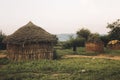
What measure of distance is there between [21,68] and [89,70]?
19.2 feet

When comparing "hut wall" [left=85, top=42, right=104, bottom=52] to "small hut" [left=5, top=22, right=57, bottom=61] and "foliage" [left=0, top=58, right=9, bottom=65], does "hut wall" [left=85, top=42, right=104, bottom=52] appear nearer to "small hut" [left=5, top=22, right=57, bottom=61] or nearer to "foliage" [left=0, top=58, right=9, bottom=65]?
"small hut" [left=5, top=22, right=57, bottom=61]

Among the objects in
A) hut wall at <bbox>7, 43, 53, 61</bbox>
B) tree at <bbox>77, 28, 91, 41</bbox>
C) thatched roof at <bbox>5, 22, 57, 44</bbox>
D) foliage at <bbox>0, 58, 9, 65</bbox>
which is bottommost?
foliage at <bbox>0, 58, 9, 65</bbox>

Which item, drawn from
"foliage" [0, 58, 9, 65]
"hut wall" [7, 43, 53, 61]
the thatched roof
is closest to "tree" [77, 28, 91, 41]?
the thatched roof

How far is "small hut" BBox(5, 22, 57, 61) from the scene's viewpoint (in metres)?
25.1

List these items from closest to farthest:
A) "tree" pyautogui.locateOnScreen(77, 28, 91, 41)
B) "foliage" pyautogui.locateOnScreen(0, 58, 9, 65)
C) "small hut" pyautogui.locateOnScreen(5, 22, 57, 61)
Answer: "foliage" pyautogui.locateOnScreen(0, 58, 9, 65) → "small hut" pyautogui.locateOnScreen(5, 22, 57, 61) → "tree" pyautogui.locateOnScreen(77, 28, 91, 41)

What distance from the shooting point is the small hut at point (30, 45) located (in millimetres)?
25072

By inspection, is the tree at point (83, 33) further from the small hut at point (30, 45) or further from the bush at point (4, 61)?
the bush at point (4, 61)

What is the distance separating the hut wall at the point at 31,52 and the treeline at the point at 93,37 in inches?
436

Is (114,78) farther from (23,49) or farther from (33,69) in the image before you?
(23,49)

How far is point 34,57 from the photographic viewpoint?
25078 mm

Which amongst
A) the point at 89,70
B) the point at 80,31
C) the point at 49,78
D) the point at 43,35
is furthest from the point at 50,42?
the point at 80,31

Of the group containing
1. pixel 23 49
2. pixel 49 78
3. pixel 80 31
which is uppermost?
pixel 80 31

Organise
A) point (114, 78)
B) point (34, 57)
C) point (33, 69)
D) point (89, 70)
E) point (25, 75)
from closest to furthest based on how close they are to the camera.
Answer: point (114, 78) < point (25, 75) < point (89, 70) < point (33, 69) < point (34, 57)

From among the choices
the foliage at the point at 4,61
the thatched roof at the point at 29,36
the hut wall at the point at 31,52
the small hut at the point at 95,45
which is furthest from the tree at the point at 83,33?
the foliage at the point at 4,61
